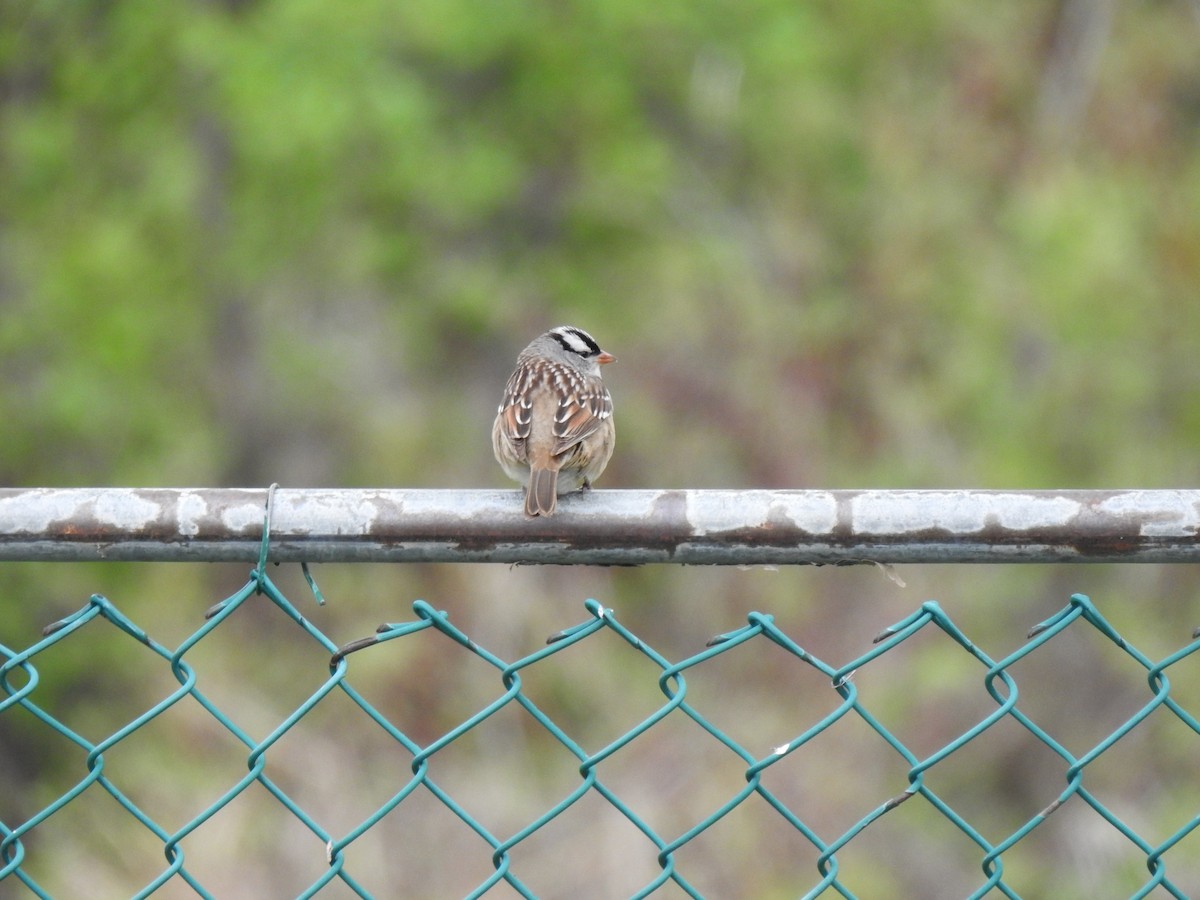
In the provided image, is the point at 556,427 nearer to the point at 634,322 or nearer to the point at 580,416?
the point at 580,416

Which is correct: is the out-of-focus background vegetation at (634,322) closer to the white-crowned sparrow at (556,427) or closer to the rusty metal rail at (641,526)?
the white-crowned sparrow at (556,427)

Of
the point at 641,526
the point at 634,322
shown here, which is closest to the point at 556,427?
the point at 641,526

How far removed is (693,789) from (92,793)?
3.78 metres

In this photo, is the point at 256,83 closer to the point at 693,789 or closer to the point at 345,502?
the point at 693,789

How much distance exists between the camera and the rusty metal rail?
2.10 m

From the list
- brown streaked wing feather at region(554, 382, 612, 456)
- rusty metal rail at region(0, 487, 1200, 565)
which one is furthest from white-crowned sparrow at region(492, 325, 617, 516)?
rusty metal rail at region(0, 487, 1200, 565)

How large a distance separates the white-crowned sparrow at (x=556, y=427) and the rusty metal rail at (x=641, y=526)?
160 cm

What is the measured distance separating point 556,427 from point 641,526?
90.0 inches

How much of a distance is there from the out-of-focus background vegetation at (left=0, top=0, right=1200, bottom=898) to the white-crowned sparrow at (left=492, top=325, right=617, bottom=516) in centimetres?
323

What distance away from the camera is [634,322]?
40.0 ft

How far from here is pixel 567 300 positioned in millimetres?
12500

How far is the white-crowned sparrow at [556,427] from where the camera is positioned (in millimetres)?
4246

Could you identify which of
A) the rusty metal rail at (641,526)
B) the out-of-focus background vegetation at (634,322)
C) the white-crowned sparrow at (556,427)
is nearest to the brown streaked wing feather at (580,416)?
the white-crowned sparrow at (556,427)

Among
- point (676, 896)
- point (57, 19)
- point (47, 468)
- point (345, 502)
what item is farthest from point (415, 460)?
point (345, 502)
